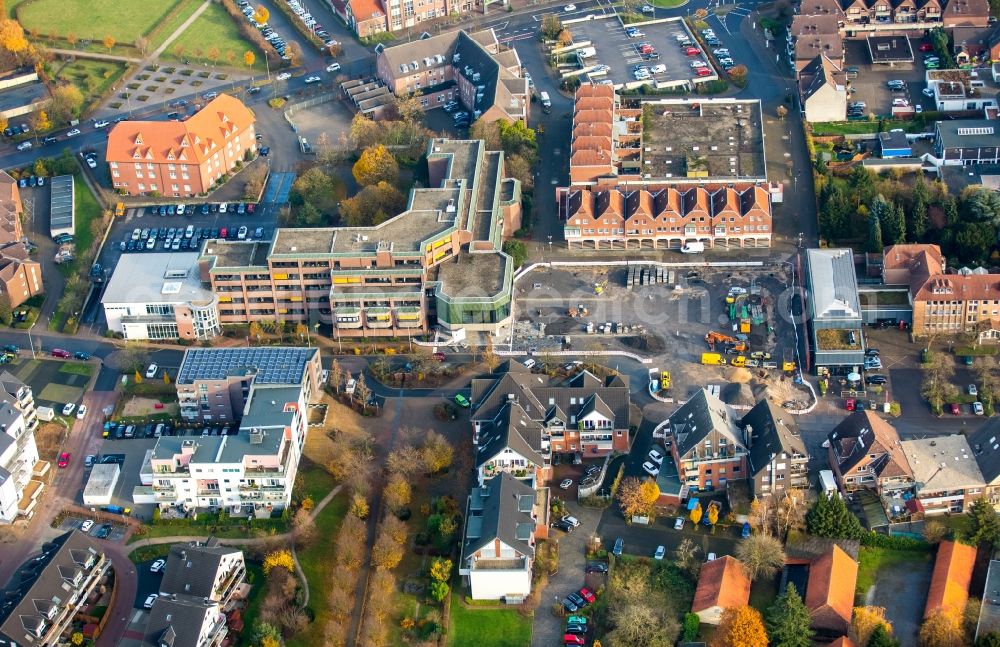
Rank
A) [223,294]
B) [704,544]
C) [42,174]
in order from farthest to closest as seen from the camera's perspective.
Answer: [42,174], [223,294], [704,544]

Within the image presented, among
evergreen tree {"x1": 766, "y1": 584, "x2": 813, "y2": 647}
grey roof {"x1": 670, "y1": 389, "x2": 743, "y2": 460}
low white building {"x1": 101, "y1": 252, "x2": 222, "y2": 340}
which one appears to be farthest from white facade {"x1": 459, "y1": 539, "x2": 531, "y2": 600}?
low white building {"x1": 101, "y1": 252, "x2": 222, "y2": 340}

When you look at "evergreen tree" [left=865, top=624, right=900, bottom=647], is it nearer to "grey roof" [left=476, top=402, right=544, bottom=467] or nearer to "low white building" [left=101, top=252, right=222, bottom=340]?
"grey roof" [left=476, top=402, right=544, bottom=467]

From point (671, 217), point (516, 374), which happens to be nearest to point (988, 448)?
point (516, 374)

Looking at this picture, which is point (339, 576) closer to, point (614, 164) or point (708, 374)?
point (708, 374)

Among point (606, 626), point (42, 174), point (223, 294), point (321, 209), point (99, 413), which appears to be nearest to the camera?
point (606, 626)

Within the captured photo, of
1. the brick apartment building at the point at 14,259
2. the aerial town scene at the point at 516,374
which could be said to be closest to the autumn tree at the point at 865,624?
the aerial town scene at the point at 516,374

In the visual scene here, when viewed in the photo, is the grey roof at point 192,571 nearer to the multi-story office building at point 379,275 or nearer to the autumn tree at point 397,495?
the autumn tree at point 397,495

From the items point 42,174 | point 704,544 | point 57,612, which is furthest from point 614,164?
point 57,612
